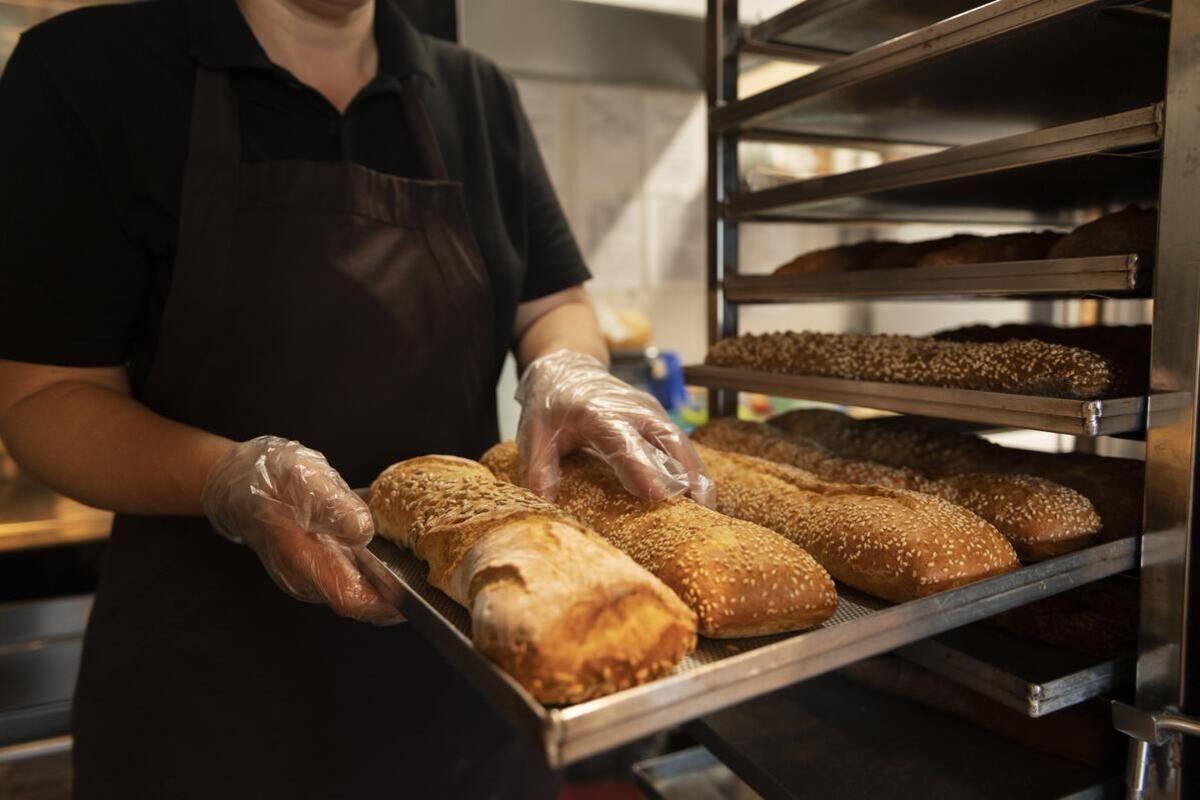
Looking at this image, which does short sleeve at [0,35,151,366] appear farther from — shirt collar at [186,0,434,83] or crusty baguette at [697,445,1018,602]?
crusty baguette at [697,445,1018,602]

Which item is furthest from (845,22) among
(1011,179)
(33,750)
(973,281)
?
(33,750)

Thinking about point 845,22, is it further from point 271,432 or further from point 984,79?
point 271,432

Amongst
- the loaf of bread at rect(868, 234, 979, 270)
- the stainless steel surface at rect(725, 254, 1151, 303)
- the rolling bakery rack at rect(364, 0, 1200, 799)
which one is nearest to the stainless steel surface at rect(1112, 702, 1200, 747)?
the rolling bakery rack at rect(364, 0, 1200, 799)

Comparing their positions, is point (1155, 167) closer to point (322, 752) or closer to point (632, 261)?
point (322, 752)

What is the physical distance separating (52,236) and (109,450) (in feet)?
1.09

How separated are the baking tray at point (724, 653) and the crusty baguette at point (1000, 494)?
10 cm

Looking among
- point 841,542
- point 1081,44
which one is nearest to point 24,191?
point 841,542

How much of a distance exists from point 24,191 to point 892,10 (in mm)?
1288

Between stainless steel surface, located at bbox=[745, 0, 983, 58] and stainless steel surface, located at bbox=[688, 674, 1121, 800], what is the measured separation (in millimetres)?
1000

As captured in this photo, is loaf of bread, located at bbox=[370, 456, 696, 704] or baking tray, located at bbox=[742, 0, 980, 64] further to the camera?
baking tray, located at bbox=[742, 0, 980, 64]

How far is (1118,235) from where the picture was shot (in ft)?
3.52

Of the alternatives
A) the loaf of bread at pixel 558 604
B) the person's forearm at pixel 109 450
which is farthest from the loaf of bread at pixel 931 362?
the person's forearm at pixel 109 450

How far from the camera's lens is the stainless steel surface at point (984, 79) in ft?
3.18

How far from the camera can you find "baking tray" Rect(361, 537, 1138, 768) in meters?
0.59
